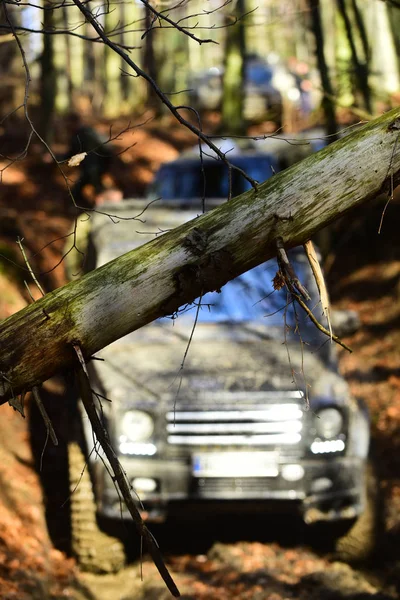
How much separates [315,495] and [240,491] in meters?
0.56

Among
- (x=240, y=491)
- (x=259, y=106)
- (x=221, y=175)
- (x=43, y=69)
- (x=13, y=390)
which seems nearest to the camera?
(x=13, y=390)

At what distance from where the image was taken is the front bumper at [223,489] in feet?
21.0

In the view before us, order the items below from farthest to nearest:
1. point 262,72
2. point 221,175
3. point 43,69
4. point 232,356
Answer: point 262,72
point 43,69
point 221,175
point 232,356

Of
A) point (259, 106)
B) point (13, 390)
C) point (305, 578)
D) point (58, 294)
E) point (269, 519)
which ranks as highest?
point (259, 106)

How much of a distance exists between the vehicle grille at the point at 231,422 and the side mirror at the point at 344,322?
0.88 meters

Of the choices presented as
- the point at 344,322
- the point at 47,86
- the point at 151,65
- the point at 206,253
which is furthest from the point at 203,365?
the point at 151,65

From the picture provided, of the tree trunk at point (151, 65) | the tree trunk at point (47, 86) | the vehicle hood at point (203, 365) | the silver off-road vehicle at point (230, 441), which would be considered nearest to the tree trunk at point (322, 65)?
the vehicle hood at point (203, 365)

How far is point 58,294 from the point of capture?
389cm

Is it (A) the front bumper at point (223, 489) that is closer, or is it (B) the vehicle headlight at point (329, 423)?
(A) the front bumper at point (223, 489)

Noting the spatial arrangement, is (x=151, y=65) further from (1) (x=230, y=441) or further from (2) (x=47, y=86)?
(1) (x=230, y=441)

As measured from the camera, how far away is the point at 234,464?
6449 mm

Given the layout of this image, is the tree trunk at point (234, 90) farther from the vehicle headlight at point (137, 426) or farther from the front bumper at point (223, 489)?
the front bumper at point (223, 489)

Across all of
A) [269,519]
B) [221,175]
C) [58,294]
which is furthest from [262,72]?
[58,294]

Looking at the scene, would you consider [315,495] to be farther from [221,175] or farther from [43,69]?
[43,69]
